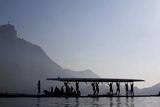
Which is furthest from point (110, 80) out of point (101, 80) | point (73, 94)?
point (73, 94)

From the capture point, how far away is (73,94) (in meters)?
90.1

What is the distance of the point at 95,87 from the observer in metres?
98.8

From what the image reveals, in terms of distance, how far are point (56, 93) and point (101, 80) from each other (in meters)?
12.8

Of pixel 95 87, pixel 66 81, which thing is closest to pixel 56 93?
pixel 66 81

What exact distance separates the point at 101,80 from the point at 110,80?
2.91 m

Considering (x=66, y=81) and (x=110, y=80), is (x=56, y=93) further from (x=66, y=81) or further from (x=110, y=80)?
(x=110, y=80)

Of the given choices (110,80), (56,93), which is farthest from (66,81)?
(110,80)

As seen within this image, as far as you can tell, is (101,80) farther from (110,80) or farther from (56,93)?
(56,93)

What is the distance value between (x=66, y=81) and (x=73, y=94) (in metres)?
4.87

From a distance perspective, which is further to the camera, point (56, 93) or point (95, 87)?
point (95, 87)

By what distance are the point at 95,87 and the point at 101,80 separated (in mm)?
5566

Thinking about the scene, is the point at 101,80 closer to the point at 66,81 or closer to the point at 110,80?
the point at 110,80

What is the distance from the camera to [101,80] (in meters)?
93.9

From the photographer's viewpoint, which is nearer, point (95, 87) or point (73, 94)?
point (73, 94)
